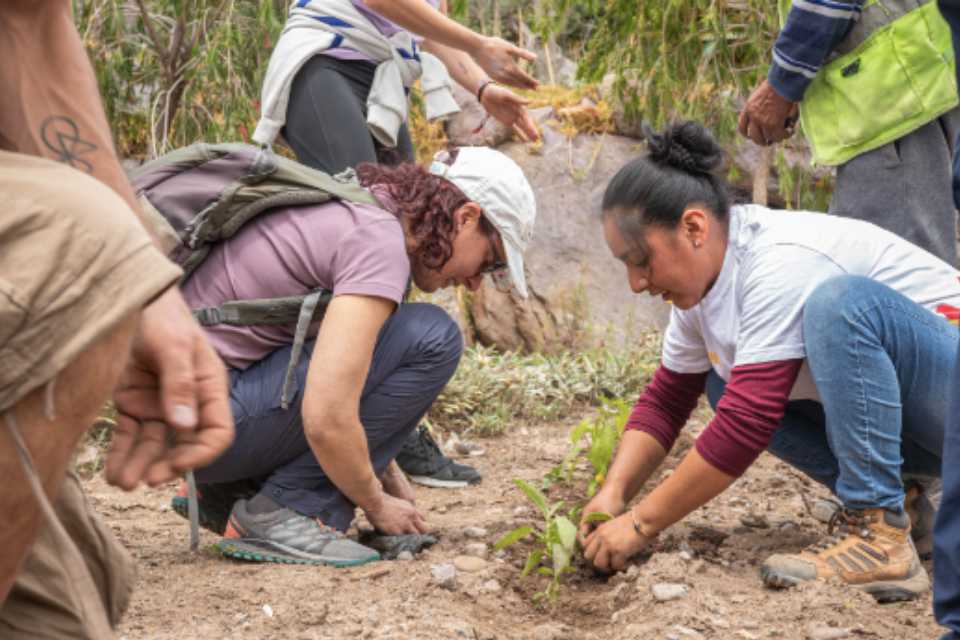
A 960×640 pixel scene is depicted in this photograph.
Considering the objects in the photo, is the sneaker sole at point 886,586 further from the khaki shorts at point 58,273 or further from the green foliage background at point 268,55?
the green foliage background at point 268,55

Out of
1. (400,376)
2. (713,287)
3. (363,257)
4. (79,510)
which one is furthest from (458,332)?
(79,510)

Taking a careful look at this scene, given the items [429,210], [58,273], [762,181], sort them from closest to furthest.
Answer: [58,273], [429,210], [762,181]

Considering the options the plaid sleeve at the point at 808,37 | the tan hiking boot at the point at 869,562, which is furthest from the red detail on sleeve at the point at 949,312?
the plaid sleeve at the point at 808,37

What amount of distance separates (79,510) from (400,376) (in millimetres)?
1657

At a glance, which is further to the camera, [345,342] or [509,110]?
[509,110]

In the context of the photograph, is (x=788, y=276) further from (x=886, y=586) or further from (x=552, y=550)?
(x=552, y=550)

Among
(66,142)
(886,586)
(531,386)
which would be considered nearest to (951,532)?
(886,586)

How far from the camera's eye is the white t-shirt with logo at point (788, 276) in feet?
9.00

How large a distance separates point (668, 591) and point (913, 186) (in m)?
1.26

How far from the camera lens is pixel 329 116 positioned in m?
3.57

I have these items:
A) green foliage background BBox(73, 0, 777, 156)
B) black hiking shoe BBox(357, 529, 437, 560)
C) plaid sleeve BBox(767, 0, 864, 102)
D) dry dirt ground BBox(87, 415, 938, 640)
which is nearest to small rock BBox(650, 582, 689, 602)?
dry dirt ground BBox(87, 415, 938, 640)

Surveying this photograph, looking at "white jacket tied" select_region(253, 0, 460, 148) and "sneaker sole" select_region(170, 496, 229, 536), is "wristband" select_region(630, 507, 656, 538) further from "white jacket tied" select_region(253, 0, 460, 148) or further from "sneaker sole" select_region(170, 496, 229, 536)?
"white jacket tied" select_region(253, 0, 460, 148)

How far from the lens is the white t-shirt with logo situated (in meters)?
2.74

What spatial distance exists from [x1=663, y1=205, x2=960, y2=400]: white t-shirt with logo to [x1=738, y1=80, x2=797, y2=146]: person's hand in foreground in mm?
525
